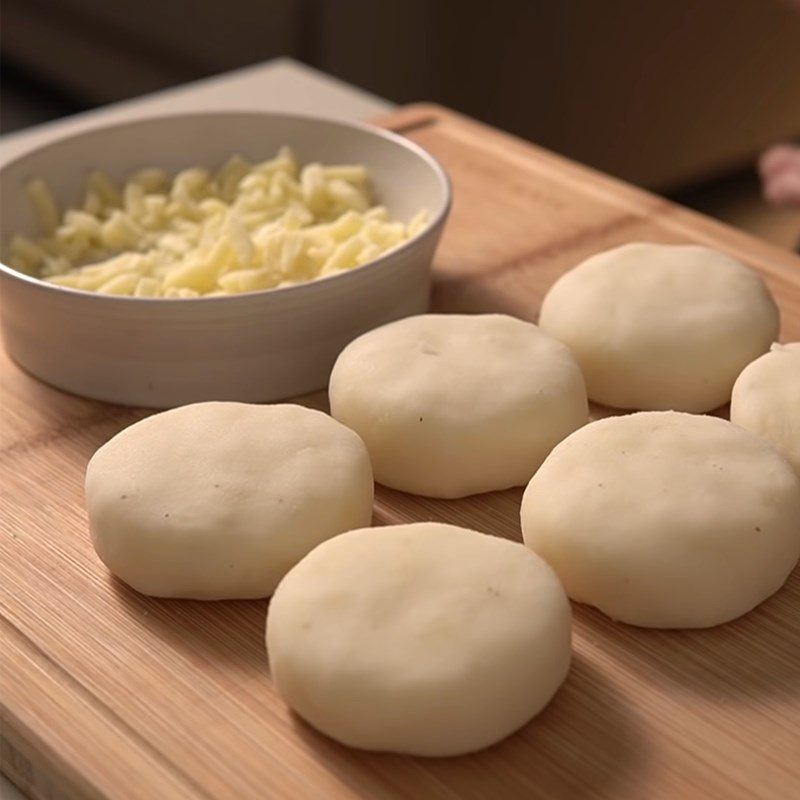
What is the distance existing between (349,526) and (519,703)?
192 millimetres

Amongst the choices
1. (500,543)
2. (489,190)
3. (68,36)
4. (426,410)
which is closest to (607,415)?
(426,410)

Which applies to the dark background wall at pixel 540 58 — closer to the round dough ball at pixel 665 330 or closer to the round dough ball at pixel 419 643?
the round dough ball at pixel 665 330

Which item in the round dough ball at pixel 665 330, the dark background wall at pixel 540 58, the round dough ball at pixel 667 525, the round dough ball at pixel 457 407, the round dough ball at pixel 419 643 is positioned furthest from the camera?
the dark background wall at pixel 540 58

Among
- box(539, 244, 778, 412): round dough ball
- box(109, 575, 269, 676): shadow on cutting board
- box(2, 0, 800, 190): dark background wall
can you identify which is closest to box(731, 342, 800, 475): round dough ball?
box(539, 244, 778, 412): round dough ball

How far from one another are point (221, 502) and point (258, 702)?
0.44 ft

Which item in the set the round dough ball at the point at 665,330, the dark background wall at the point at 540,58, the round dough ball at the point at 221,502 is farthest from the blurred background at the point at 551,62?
the round dough ball at the point at 221,502

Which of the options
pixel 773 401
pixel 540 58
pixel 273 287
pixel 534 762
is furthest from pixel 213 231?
pixel 540 58

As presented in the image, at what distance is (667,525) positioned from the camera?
84 cm

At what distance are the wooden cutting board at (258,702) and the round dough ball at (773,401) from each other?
106 mm

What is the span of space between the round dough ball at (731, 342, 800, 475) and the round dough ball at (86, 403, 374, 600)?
11.5 inches

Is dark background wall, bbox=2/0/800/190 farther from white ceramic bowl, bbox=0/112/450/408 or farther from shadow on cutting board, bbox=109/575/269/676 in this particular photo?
shadow on cutting board, bbox=109/575/269/676

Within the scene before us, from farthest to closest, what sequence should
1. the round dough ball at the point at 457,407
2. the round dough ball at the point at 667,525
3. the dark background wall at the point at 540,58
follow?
the dark background wall at the point at 540,58 < the round dough ball at the point at 457,407 < the round dough ball at the point at 667,525

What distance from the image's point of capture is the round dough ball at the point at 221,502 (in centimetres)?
86

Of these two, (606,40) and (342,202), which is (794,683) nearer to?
(342,202)
